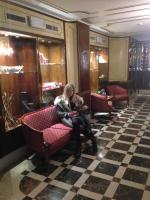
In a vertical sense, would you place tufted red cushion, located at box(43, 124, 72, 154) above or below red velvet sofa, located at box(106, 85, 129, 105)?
below

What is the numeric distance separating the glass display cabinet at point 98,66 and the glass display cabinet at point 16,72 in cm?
267

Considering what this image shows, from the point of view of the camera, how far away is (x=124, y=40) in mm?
6930

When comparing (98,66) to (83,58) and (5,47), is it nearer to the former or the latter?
(83,58)

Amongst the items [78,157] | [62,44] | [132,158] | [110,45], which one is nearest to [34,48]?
[62,44]

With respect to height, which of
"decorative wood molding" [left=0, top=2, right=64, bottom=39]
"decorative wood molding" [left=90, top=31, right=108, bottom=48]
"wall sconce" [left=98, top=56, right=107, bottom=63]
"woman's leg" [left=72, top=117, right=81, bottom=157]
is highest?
"decorative wood molding" [left=90, top=31, right=108, bottom=48]

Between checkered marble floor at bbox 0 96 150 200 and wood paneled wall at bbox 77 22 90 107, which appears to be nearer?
checkered marble floor at bbox 0 96 150 200

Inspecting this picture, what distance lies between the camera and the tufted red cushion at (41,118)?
3051 mm

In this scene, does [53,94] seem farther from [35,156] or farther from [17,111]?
[35,156]

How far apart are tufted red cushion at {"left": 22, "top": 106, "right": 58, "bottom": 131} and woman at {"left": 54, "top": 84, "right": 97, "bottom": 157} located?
0.47 feet

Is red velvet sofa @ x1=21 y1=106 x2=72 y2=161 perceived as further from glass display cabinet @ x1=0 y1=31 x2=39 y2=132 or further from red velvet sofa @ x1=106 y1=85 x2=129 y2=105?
red velvet sofa @ x1=106 y1=85 x2=129 y2=105

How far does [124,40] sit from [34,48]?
4572 mm

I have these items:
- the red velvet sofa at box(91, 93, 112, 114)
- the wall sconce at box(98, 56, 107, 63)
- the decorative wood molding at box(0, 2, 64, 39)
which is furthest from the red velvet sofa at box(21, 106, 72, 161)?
the wall sconce at box(98, 56, 107, 63)

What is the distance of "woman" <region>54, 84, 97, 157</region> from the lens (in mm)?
3234

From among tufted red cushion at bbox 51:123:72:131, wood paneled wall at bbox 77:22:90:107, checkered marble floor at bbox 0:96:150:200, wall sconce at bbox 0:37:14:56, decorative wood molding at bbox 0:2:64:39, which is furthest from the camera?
wood paneled wall at bbox 77:22:90:107
